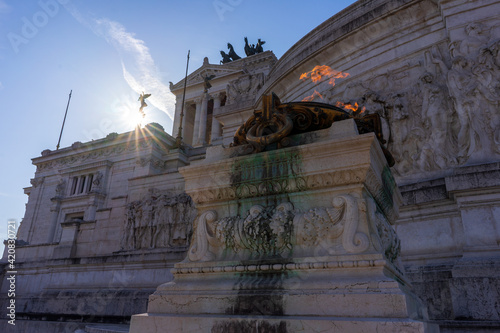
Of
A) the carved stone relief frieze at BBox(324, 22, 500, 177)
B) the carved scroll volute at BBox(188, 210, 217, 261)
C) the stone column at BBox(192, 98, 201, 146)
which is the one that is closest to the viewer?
the carved scroll volute at BBox(188, 210, 217, 261)

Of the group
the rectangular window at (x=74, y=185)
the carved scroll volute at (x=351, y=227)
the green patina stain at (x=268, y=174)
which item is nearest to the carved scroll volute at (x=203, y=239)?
the green patina stain at (x=268, y=174)

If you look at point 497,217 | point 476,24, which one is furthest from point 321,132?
point 476,24

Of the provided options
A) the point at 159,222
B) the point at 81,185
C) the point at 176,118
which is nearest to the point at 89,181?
the point at 81,185

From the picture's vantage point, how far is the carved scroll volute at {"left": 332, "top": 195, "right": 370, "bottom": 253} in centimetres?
287

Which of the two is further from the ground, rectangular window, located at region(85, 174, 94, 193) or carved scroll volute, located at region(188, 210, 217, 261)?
rectangular window, located at region(85, 174, 94, 193)

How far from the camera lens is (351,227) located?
296cm

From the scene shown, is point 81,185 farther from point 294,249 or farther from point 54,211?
point 294,249

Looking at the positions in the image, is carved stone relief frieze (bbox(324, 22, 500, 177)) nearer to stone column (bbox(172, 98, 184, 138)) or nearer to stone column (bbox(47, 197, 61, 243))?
stone column (bbox(47, 197, 61, 243))

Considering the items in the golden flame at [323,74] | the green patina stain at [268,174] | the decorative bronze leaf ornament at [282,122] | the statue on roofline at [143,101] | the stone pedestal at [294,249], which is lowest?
the stone pedestal at [294,249]

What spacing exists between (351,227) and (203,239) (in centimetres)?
143

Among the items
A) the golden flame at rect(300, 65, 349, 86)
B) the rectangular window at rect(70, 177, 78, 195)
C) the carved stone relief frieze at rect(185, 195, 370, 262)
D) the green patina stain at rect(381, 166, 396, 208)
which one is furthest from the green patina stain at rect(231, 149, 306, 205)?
the rectangular window at rect(70, 177, 78, 195)

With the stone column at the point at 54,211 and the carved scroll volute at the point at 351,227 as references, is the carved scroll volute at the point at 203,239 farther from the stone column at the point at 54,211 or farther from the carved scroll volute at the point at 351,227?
the stone column at the point at 54,211

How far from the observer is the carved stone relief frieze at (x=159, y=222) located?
14.9m

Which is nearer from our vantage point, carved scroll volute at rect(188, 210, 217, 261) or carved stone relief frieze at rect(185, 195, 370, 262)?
carved stone relief frieze at rect(185, 195, 370, 262)
